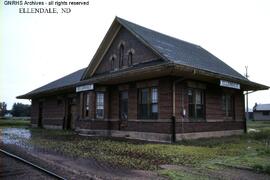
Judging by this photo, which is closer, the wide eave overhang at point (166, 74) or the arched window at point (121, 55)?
the wide eave overhang at point (166, 74)

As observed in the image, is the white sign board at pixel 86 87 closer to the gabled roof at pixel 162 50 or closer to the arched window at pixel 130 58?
the gabled roof at pixel 162 50

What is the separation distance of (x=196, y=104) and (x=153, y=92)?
265cm

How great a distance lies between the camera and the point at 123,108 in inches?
708

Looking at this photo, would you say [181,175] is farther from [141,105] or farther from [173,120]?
[141,105]

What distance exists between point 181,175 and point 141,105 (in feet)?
31.6

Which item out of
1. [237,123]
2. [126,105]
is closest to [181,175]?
[126,105]

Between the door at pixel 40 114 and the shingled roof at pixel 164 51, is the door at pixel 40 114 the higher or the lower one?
the lower one

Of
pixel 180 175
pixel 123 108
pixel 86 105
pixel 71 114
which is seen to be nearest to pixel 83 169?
pixel 180 175

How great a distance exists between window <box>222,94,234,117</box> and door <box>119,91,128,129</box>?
21.3 feet

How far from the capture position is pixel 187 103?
50.2ft

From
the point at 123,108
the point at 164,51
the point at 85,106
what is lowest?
the point at 123,108

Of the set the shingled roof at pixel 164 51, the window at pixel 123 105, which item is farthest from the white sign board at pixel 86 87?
the window at pixel 123 105

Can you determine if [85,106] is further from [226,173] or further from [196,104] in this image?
[226,173]

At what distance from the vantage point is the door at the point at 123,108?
17.7m
